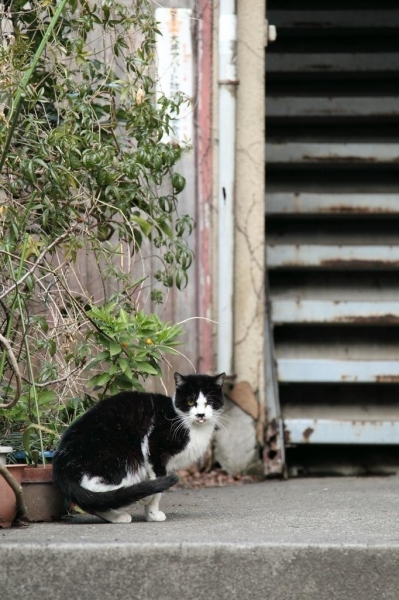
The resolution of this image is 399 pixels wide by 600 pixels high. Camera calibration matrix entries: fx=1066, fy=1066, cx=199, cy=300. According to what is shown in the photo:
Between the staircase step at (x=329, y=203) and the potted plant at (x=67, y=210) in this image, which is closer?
the potted plant at (x=67, y=210)

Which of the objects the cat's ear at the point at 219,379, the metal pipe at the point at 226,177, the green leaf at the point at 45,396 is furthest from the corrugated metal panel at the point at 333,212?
the green leaf at the point at 45,396

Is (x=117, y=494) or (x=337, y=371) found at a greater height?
(x=337, y=371)

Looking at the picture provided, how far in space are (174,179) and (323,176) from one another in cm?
294

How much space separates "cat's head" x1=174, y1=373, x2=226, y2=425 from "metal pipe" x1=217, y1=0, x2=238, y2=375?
1634 mm

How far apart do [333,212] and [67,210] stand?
3127 millimetres

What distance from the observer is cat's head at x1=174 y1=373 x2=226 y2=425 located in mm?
5078

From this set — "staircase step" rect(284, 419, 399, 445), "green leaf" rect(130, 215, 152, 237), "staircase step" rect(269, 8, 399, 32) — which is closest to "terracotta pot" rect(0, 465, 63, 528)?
"green leaf" rect(130, 215, 152, 237)

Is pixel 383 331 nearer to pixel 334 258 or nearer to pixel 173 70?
pixel 334 258

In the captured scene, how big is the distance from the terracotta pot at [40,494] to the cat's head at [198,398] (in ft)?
2.28

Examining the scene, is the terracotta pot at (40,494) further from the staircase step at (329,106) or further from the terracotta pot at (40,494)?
the staircase step at (329,106)

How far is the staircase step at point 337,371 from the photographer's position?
24.2ft

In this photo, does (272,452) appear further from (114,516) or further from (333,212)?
(114,516)

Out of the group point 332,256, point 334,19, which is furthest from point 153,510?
point 334,19

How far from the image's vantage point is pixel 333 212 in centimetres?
809
